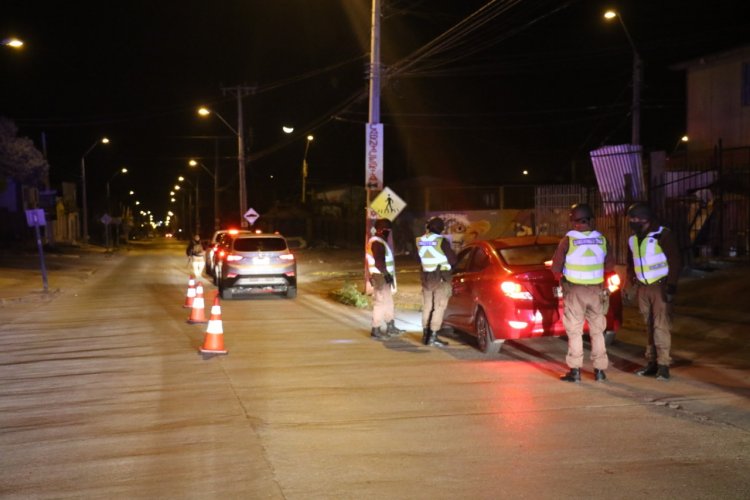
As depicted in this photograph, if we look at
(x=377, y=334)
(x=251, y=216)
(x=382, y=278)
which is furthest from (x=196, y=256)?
(x=382, y=278)

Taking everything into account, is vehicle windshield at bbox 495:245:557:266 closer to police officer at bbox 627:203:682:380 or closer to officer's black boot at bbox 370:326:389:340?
police officer at bbox 627:203:682:380

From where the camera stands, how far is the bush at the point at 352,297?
56.3ft

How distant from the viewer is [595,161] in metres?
18.5

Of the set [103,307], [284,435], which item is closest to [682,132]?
[103,307]

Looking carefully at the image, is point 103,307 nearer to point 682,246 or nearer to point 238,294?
point 238,294

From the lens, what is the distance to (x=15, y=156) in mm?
37906

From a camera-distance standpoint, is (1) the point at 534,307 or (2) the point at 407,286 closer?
(1) the point at 534,307

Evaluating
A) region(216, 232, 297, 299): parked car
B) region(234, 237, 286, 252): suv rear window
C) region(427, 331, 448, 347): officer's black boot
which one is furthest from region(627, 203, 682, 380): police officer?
region(234, 237, 286, 252): suv rear window

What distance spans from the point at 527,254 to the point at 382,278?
2262 millimetres

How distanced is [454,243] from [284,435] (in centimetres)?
2720

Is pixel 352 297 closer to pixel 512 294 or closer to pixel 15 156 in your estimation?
pixel 512 294

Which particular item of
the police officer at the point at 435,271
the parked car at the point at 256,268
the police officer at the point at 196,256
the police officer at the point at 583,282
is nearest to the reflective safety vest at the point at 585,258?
the police officer at the point at 583,282

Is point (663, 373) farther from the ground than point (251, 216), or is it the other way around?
point (251, 216)

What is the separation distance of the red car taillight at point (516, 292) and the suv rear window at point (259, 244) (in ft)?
32.9
